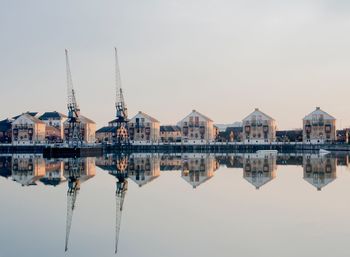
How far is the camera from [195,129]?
116938 millimetres

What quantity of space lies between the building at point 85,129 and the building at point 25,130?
28.9 ft

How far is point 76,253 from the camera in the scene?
12516 millimetres

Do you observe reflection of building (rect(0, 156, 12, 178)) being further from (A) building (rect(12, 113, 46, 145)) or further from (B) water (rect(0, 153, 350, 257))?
(A) building (rect(12, 113, 46, 145))

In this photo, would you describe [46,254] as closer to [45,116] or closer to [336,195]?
[336,195]

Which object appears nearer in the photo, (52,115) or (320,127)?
(320,127)

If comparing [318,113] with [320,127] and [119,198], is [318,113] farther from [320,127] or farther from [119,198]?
[119,198]

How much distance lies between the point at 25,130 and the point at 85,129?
16307mm

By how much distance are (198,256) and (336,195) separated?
45.7ft

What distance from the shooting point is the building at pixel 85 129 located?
128 meters

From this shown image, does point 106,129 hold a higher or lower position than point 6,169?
higher

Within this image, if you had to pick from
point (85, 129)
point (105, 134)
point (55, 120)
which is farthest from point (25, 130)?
point (105, 134)

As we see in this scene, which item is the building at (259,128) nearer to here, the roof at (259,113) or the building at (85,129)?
the roof at (259,113)

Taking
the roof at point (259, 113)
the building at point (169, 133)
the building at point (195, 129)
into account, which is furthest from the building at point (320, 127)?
the building at point (169, 133)

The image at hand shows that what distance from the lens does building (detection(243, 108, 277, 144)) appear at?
110 meters
